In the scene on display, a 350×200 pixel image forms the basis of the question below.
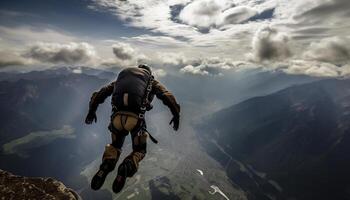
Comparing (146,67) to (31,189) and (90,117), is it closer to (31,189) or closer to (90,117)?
(90,117)

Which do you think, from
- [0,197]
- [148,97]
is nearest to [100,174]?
[148,97]

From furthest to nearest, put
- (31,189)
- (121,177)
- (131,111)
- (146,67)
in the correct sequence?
(31,189) → (146,67) → (131,111) → (121,177)

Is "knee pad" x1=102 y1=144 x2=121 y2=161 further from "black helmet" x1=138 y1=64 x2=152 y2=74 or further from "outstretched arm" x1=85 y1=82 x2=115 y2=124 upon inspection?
"black helmet" x1=138 y1=64 x2=152 y2=74

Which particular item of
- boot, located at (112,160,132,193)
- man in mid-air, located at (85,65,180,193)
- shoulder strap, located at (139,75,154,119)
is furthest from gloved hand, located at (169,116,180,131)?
boot, located at (112,160,132,193)

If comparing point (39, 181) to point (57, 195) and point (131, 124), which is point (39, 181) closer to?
point (57, 195)

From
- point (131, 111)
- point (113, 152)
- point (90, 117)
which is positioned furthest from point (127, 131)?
point (90, 117)

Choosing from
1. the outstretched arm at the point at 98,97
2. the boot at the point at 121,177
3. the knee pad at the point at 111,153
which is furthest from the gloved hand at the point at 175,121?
the outstretched arm at the point at 98,97
